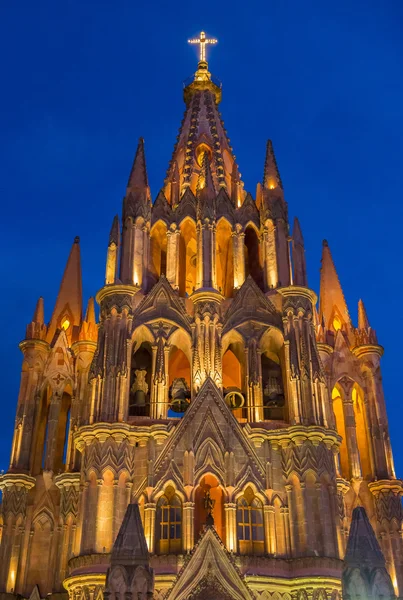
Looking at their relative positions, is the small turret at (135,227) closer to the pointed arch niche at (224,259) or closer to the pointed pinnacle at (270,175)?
the pointed arch niche at (224,259)

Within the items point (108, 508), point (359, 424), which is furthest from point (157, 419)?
point (359, 424)

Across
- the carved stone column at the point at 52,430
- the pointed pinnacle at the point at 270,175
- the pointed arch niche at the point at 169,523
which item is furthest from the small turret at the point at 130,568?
→ the pointed pinnacle at the point at 270,175

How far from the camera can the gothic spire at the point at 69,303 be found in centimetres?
4106

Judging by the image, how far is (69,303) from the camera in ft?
139

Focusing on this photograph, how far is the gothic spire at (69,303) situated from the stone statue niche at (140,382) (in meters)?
Answer: 5.66

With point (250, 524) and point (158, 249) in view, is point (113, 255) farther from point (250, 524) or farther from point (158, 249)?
point (250, 524)

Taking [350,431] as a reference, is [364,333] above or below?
above

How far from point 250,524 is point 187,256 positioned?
16633 millimetres

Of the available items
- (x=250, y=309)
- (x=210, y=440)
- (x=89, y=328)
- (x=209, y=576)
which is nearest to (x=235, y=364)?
(x=250, y=309)

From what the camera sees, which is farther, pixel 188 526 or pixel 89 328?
pixel 89 328

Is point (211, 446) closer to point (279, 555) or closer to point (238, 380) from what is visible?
point (279, 555)

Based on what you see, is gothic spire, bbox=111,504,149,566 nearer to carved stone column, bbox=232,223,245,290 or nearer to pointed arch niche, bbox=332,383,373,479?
pointed arch niche, bbox=332,383,373,479

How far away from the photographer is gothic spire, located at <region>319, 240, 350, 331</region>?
41.6 metres

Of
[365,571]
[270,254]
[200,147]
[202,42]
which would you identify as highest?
[202,42]
